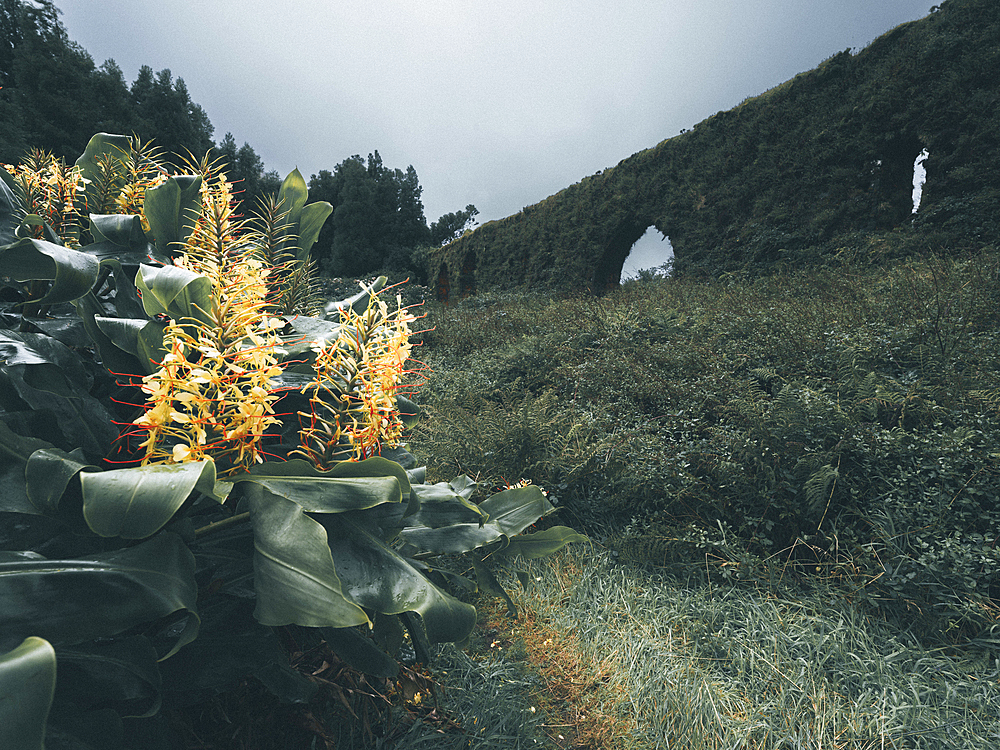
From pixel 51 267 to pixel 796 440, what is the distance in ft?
10.9

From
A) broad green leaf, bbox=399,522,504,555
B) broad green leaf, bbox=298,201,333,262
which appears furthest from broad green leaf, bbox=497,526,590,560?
broad green leaf, bbox=298,201,333,262

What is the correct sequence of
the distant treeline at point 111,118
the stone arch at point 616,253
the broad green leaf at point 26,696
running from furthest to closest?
the distant treeline at point 111,118 < the stone arch at point 616,253 < the broad green leaf at point 26,696

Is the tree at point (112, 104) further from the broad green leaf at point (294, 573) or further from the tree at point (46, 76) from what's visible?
the broad green leaf at point (294, 573)

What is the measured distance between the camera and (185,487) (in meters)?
0.68

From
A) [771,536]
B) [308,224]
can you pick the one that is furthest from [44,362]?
[771,536]

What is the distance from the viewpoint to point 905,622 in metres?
2.04

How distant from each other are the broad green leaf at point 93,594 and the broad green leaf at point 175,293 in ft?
1.45

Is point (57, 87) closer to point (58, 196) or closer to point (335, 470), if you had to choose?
point (58, 196)

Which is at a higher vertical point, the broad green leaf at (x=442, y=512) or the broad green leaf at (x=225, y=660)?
the broad green leaf at (x=442, y=512)

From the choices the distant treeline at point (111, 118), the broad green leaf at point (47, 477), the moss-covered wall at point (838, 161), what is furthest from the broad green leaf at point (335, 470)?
the distant treeline at point (111, 118)

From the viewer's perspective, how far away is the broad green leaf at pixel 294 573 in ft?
2.28

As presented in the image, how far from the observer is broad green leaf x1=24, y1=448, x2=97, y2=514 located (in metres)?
0.75

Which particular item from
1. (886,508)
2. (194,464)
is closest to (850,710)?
(886,508)

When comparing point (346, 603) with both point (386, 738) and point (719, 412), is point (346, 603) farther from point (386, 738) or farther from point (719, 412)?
point (719, 412)
